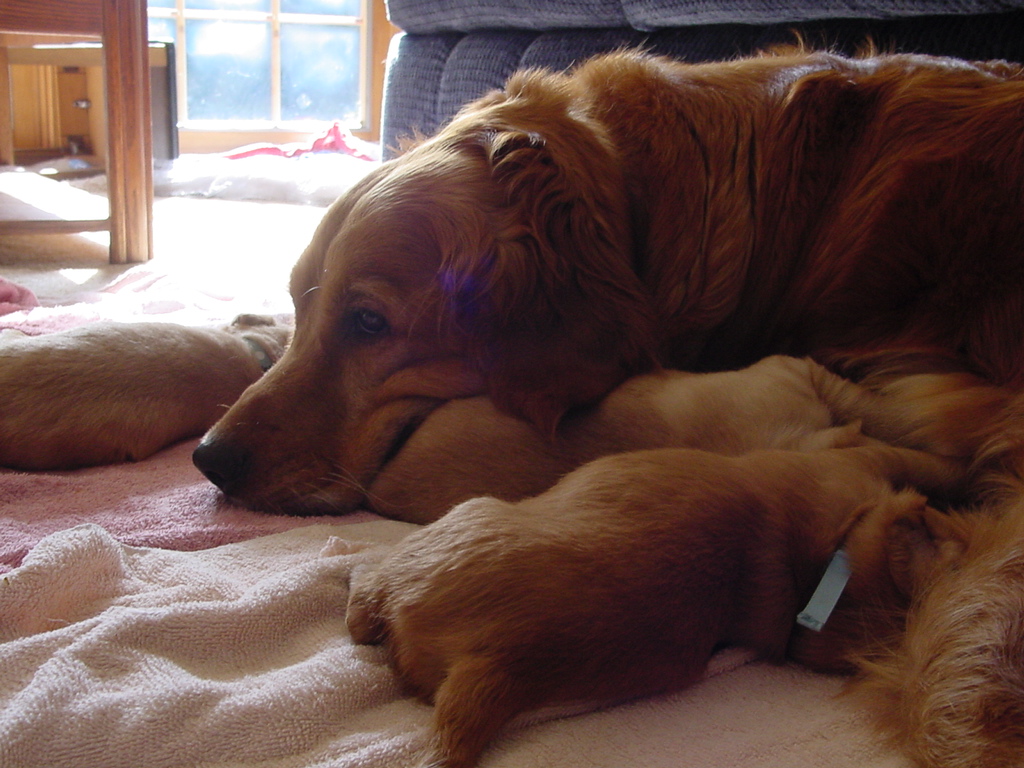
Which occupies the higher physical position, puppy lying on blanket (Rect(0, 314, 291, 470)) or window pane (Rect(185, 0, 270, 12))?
window pane (Rect(185, 0, 270, 12))

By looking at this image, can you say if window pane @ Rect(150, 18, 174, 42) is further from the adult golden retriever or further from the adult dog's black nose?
the adult dog's black nose

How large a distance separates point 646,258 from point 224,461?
0.71 metres

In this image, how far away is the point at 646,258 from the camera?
141cm

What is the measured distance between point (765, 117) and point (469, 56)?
1963 millimetres

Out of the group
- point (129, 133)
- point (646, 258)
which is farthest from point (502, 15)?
point (646, 258)

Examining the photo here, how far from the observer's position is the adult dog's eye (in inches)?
53.1

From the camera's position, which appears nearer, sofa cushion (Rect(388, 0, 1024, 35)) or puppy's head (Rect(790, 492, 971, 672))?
puppy's head (Rect(790, 492, 971, 672))

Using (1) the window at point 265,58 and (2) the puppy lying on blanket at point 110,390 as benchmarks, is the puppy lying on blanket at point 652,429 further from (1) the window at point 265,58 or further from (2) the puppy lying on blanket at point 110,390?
(1) the window at point 265,58

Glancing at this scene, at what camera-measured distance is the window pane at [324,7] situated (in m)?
7.54

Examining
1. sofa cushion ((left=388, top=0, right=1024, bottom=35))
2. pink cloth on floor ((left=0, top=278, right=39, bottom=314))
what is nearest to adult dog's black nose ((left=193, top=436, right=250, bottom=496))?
pink cloth on floor ((left=0, top=278, right=39, bottom=314))

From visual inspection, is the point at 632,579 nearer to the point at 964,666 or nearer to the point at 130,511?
the point at 964,666

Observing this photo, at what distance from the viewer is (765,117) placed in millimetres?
1418

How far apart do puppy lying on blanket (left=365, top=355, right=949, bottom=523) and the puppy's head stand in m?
0.18

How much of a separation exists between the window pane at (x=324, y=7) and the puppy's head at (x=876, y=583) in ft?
25.1
